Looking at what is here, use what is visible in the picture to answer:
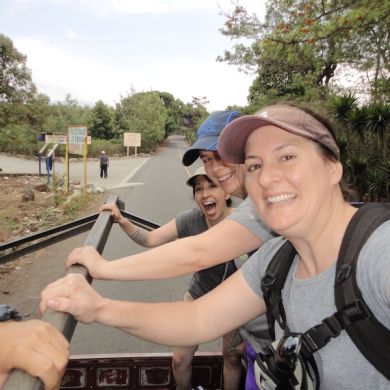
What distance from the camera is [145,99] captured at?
49.7 m

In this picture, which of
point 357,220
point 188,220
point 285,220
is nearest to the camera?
point 357,220

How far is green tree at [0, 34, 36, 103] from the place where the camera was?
2234 centimetres

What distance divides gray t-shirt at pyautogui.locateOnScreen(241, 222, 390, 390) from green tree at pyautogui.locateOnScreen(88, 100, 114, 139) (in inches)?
1865

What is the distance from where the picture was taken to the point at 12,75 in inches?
893

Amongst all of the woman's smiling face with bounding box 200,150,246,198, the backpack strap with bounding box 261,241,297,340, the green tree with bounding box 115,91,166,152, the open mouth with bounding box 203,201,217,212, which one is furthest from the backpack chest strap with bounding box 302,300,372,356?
the green tree with bounding box 115,91,166,152

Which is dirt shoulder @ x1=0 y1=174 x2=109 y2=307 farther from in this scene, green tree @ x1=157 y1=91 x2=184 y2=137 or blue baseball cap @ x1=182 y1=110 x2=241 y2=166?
green tree @ x1=157 y1=91 x2=184 y2=137

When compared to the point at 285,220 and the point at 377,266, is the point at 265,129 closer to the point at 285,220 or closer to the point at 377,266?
the point at 285,220

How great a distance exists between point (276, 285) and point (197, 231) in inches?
51.6

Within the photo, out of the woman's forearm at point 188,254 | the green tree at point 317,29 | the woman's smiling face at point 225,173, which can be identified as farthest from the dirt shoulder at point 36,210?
the woman's forearm at point 188,254

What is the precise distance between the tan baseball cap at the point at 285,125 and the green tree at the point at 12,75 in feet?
79.7

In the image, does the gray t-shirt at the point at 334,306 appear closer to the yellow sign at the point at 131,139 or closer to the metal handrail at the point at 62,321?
the metal handrail at the point at 62,321

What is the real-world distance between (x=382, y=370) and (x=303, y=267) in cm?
36

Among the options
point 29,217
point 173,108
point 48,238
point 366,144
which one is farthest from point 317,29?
point 173,108

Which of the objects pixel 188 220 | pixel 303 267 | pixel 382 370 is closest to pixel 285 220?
pixel 303 267
